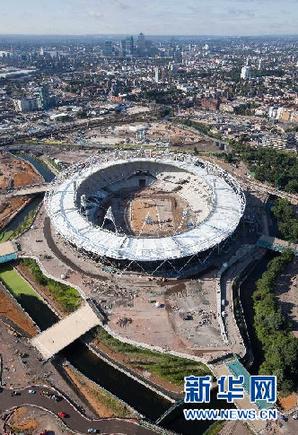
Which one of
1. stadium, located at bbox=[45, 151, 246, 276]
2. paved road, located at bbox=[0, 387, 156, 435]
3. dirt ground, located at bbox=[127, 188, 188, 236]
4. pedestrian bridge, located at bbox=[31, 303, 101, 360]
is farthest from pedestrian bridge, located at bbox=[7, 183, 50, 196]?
paved road, located at bbox=[0, 387, 156, 435]

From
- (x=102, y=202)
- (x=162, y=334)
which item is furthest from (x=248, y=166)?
(x=162, y=334)

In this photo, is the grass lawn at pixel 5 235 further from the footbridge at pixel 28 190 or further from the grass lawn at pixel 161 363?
the grass lawn at pixel 161 363

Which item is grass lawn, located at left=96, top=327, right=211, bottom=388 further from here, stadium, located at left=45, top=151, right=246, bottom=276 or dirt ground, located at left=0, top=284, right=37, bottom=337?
stadium, located at left=45, top=151, right=246, bottom=276

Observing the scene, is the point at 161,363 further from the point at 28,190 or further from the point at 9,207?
the point at 28,190

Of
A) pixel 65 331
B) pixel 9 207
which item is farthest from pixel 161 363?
pixel 9 207

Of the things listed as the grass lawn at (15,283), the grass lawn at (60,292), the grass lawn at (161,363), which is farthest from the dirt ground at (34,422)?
the grass lawn at (15,283)

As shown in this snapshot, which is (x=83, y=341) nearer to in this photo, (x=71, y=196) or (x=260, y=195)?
(x=71, y=196)
